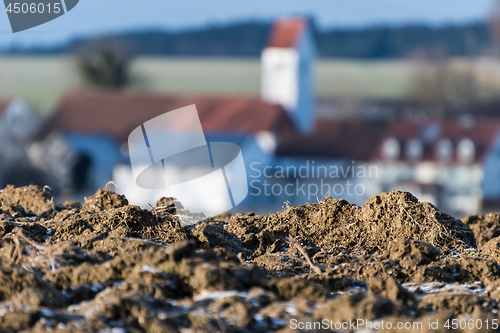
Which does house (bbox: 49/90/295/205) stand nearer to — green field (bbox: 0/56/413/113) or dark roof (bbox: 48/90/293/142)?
dark roof (bbox: 48/90/293/142)

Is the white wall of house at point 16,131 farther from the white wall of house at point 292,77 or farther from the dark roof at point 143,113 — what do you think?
the white wall of house at point 292,77

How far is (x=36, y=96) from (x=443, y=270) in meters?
114

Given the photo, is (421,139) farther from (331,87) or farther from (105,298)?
(105,298)

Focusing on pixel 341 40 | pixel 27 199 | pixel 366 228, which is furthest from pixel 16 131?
pixel 366 228

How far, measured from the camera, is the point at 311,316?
3.47 metres

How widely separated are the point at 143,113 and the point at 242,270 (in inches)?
3517

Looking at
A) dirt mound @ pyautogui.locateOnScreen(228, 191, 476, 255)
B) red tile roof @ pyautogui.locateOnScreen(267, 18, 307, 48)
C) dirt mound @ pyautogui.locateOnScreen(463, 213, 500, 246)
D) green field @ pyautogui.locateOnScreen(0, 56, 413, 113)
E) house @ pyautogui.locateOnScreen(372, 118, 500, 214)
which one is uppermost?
dirt mound @ pyautogui.locateOnScreen(228, 191, 476, 255)

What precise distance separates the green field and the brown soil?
103399mm

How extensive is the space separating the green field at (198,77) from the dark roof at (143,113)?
15.6m

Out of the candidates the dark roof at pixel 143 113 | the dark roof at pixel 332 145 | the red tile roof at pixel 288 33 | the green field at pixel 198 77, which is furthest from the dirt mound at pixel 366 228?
the green field at pixel 198 77

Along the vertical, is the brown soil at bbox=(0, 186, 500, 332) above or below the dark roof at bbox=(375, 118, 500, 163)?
above

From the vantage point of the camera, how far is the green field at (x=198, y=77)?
378 ft

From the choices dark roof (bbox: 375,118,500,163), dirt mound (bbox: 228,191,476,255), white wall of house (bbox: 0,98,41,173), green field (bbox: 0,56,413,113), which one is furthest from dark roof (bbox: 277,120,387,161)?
dirt mound (bbox: 228,191,476,255)

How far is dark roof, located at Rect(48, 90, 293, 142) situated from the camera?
3396 inches
